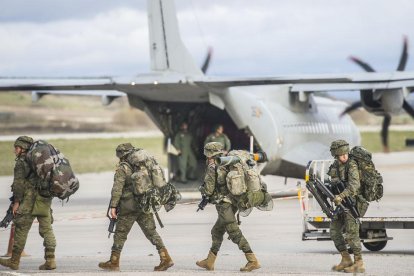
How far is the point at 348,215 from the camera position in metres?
13.9

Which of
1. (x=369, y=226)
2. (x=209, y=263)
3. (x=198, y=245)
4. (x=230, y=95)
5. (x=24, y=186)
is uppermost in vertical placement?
(x=24, y=186)

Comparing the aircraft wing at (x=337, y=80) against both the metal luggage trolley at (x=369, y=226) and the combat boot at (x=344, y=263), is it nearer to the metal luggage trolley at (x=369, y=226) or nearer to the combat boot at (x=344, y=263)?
Answer: the metal luggage trolley at (x=369, y=226)

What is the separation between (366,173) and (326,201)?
2.15 ft

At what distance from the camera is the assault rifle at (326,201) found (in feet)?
45.8

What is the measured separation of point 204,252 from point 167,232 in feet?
11.6

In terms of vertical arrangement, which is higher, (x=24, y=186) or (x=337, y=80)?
(x=24, y=186)

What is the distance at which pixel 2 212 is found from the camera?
26.1m

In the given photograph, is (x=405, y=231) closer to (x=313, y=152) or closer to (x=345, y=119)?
(x=313, y=152)

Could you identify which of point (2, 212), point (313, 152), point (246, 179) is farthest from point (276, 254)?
point (313, 152)

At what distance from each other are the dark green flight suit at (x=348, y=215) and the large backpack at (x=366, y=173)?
94mm

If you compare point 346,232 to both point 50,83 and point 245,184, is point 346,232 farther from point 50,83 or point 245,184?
point 50,83

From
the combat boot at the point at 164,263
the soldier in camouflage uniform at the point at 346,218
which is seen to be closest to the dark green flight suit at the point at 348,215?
the soldier in camouflage uniform at the point at 346,218

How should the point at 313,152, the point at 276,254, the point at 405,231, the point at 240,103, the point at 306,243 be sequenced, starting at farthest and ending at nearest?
the point at 313,152, the point at 240,103, the point at 405,231, the point at 306,243, the point at 276,254

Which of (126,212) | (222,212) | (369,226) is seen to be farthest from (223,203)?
(369,226)
